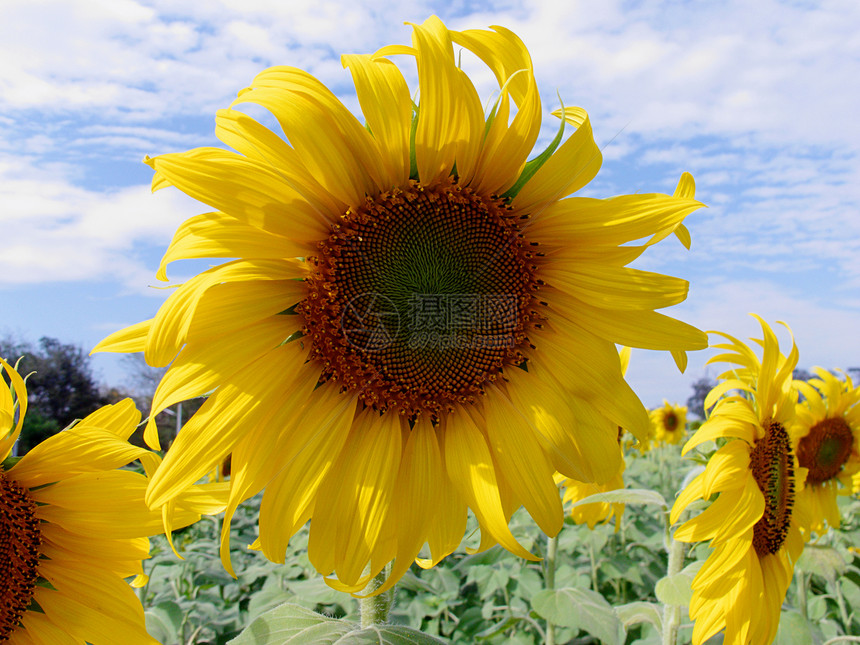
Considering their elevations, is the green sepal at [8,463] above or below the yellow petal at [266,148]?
below

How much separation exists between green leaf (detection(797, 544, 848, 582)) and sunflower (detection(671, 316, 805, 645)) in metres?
0.88

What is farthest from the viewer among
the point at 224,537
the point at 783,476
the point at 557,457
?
the point at 783,476

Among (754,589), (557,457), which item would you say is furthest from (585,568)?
(557,457)

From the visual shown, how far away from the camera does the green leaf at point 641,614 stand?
3555 mm

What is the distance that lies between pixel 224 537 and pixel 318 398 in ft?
1.65

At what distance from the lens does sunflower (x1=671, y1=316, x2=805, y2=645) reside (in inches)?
115

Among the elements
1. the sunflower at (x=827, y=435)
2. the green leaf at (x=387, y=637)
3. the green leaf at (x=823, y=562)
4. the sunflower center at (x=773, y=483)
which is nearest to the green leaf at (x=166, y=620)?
the green leaf at (x=387, y=637)

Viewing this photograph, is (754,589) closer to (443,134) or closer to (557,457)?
(557,457)

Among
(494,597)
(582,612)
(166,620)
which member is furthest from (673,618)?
(166,620)

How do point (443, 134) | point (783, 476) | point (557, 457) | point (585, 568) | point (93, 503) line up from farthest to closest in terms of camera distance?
point (585, 568) < point (783, 476) < point (93, 503) < point (557, 457) < point (443, 134)

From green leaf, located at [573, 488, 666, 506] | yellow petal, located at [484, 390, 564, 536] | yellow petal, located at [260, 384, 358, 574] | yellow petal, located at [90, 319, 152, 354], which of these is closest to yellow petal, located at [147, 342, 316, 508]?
yellow petal, located at [260, 384, 358, 574]

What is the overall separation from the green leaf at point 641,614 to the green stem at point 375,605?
2.28m

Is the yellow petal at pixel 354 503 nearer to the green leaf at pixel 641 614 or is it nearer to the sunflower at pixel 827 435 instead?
the green leaf at pixel 641 614

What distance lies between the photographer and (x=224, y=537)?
1617 millimetres
